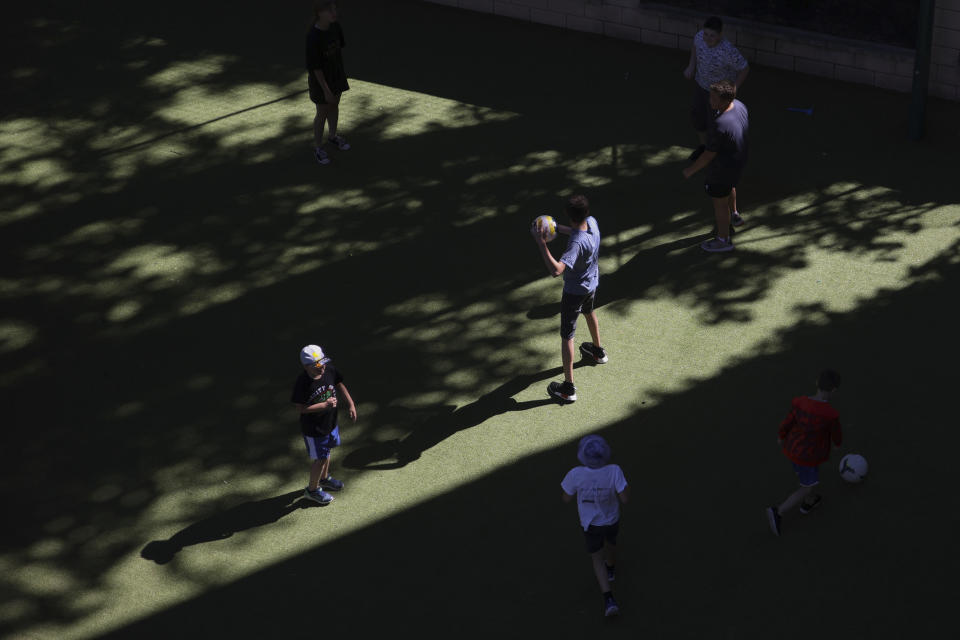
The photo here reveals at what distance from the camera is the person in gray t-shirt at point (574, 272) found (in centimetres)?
859

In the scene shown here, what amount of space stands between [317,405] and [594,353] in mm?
2714

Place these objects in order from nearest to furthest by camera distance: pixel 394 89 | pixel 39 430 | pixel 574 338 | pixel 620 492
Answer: pixel 620 492 → pixel 39 430 → pixel 574 338 → pixel 394 89

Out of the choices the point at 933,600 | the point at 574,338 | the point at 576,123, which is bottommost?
the point at 933,600

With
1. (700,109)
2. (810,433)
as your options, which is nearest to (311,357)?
(810,433)

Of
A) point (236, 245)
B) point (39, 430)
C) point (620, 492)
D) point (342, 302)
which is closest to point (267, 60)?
point (236, 245)

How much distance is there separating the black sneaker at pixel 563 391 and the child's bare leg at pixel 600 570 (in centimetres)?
192

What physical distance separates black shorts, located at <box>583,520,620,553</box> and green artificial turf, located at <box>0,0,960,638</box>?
45 centimetres

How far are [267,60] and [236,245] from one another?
4.16 metres

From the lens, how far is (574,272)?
876 cm

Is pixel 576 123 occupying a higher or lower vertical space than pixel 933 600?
higher

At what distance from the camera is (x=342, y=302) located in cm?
1046

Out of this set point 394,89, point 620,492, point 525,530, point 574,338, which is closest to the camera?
point 620,492

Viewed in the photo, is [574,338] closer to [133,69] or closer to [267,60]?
[267,60]

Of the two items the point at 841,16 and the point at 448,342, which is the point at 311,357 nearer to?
the point at 448,342
